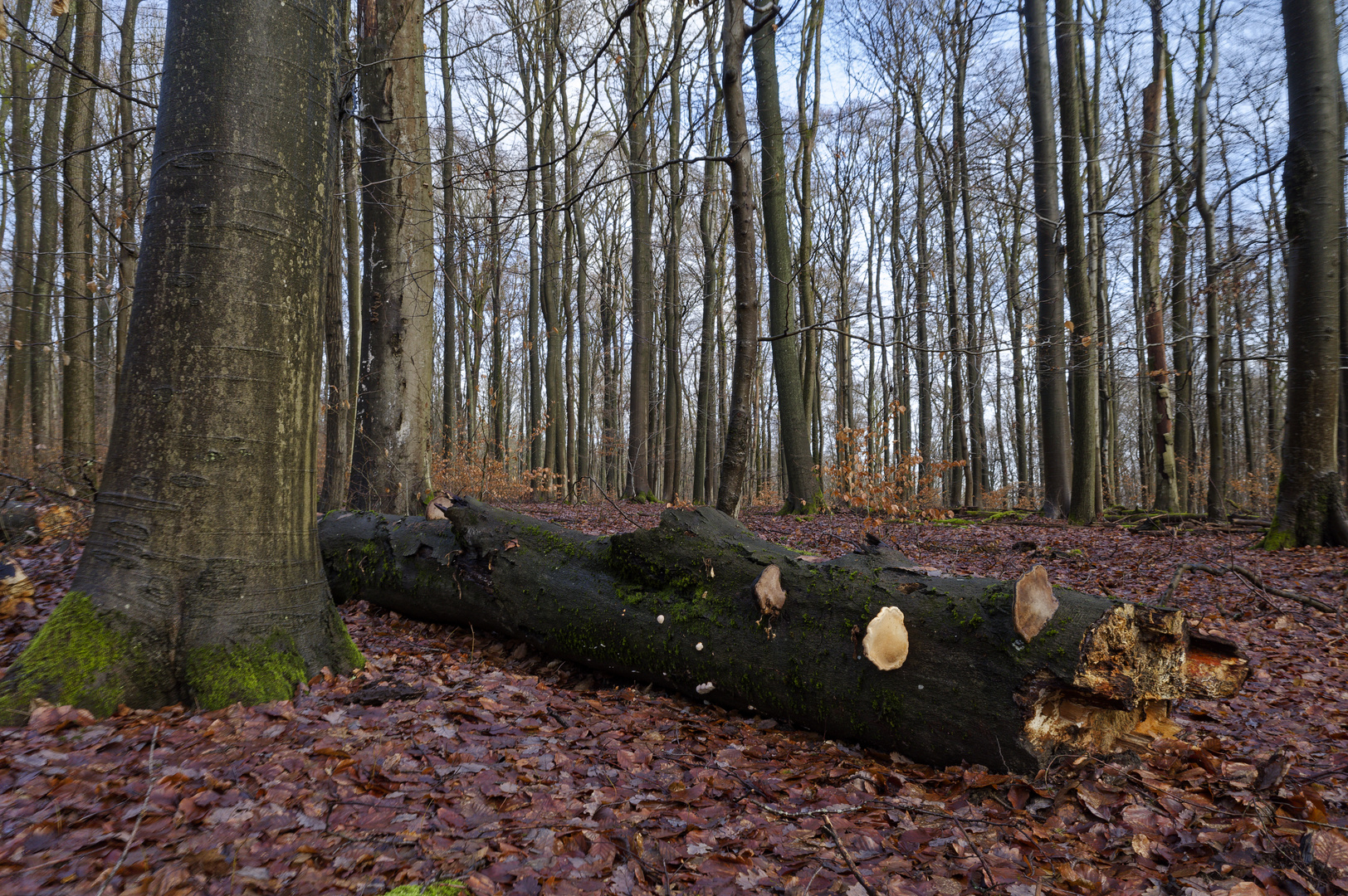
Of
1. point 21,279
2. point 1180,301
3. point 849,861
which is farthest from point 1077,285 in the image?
point 21,279

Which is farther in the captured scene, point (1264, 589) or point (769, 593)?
point (1264, 589)

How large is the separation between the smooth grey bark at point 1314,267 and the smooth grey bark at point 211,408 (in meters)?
9.53

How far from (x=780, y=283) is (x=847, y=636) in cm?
869

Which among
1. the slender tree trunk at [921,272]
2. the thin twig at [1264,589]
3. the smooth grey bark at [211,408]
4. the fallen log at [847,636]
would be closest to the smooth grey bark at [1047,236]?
the slender tree trunk at [921,272]

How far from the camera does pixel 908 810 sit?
2.48m

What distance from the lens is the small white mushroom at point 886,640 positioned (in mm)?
2979

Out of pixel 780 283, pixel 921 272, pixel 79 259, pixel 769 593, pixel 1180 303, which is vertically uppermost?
pixel 921 272

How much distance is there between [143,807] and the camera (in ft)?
6.45

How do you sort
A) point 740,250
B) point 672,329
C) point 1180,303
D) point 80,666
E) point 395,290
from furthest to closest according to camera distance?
point 672,329 → point 1180,303 → point 395,290 → point 740,250 → point 80,666

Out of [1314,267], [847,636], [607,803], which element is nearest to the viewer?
[607,803]

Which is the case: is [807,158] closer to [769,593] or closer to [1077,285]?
[1077,285]

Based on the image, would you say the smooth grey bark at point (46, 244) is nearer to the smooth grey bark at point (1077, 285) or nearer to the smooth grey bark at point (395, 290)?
the smooth grey bark at point (395, 290)

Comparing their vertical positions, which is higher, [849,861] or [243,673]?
[243,673]

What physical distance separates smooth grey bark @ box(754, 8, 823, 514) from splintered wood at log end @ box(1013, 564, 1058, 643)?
317 inches
